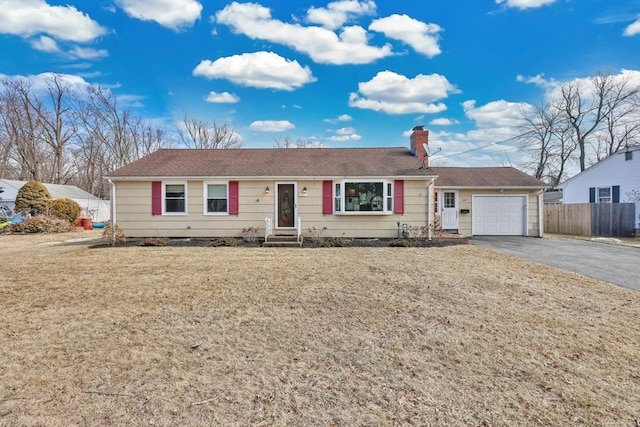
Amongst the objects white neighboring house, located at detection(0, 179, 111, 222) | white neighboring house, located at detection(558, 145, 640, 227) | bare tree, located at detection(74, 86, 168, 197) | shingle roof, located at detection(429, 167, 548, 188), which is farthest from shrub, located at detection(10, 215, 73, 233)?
white neighboring house, located at detection(558, 145, 640, 227)

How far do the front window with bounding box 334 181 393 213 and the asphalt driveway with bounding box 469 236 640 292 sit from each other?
13.6 ft

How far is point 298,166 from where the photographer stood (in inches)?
510


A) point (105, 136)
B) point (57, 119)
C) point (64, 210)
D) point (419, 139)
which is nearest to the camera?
point (419, 139)

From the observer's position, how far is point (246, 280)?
254 inches

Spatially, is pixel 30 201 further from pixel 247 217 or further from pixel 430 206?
pixel 430 206

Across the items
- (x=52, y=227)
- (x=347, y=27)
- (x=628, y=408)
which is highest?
(x=347, y=27)

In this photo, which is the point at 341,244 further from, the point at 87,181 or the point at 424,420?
the point at 87,181

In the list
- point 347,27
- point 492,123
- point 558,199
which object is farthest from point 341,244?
point 558,199

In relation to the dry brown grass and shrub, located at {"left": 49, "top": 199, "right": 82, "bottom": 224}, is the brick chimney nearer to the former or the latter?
the dry brown grass

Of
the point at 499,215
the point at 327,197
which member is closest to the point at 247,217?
the point at 327,197

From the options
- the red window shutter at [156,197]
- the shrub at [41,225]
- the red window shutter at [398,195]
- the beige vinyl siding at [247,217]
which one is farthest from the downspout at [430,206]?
the shrub at [41,225]

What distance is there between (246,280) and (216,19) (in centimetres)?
1361

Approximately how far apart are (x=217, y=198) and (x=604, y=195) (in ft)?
70.2

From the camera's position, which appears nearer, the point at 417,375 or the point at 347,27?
the point at 417,375
